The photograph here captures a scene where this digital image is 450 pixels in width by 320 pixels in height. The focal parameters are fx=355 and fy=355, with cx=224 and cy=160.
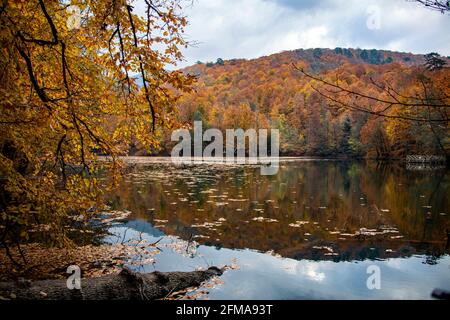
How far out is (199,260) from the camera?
9.14m

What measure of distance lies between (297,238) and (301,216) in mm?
3351

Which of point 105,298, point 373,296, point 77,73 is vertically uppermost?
point 77,73

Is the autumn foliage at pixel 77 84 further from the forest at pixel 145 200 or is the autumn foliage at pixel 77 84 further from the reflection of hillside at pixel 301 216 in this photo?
the reflection of hillside at pixel 301 216

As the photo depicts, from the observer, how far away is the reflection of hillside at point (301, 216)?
10.6 meters

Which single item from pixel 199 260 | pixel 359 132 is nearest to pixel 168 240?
pixel 199 260

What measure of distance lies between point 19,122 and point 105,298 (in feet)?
10.4

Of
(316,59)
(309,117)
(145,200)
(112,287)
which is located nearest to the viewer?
(112,287)

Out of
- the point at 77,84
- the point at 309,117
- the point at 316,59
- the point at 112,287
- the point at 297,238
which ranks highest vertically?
the point at 316,59

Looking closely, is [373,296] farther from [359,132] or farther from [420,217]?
[359,132]

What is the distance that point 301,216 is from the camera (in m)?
14.6

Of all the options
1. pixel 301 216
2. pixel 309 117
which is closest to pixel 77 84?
pixel 301 216

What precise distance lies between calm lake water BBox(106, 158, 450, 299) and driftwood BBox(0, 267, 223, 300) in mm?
637

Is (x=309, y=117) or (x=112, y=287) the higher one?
(x=309, y=117)

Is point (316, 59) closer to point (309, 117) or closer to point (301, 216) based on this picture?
point (309, 117)
